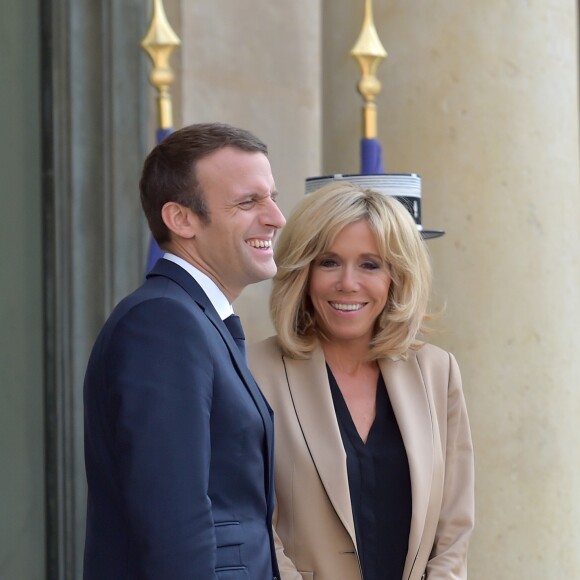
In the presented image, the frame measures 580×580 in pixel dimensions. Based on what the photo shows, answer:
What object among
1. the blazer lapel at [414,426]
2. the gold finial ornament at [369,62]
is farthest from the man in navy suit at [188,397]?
the gold finial ornament at [369,62]

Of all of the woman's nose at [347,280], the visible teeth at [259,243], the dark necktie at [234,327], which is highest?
the visible teeth at [259,243]

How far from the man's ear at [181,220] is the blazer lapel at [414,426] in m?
0.99

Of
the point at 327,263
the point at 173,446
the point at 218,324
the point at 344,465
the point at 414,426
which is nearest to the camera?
the point at 173,446

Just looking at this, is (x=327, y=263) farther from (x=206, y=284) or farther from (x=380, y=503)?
(x=206, y=284)

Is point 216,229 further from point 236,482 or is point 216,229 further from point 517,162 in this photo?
point 517,162

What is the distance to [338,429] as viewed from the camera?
309 cm

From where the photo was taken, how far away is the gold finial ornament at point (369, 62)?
4480 mm

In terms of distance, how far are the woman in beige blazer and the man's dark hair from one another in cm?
Result: 77

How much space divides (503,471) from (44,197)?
210 cm

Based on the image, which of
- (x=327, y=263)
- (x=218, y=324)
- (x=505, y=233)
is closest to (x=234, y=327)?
(x=218, y=324)

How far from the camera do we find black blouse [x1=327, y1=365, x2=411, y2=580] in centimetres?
305

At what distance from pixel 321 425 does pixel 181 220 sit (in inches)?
35.2

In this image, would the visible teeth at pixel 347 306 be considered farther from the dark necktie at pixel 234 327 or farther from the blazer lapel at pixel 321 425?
the dark necktie at pixel 234 327

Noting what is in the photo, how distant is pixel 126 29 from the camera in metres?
5.00
